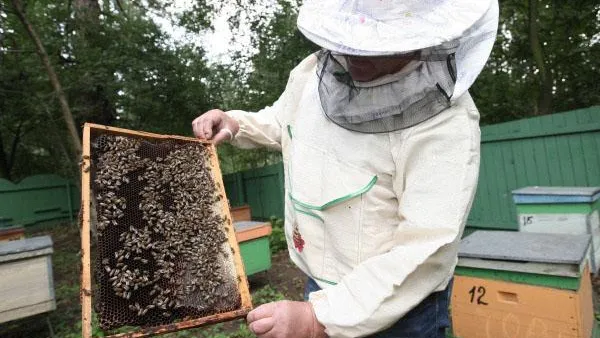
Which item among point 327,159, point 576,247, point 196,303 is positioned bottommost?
point 576,247

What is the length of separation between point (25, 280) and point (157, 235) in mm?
3198

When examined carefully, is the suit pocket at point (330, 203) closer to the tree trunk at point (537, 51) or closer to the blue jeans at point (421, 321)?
the blue jeans at point (421, 321)

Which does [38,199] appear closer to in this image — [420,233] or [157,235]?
[157,235]

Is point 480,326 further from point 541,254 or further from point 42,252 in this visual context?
point 42,252

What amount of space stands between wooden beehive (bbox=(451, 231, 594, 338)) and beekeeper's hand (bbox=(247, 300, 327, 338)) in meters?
1.97

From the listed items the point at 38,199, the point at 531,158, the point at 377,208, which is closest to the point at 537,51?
the point at 531,158

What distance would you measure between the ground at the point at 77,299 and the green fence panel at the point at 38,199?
7.92 metres

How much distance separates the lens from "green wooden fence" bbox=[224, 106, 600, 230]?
5.56 meters

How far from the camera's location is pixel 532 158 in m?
6.22

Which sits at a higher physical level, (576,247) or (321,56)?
(321,56)

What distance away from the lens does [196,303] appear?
5.90 ft

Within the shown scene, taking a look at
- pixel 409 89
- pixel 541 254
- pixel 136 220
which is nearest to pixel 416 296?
pixel 409 89

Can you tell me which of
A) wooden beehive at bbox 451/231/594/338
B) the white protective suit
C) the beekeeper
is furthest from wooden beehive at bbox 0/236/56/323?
wooden beehive at bbox 451/231/594/338

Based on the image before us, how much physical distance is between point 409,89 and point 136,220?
1.44m
